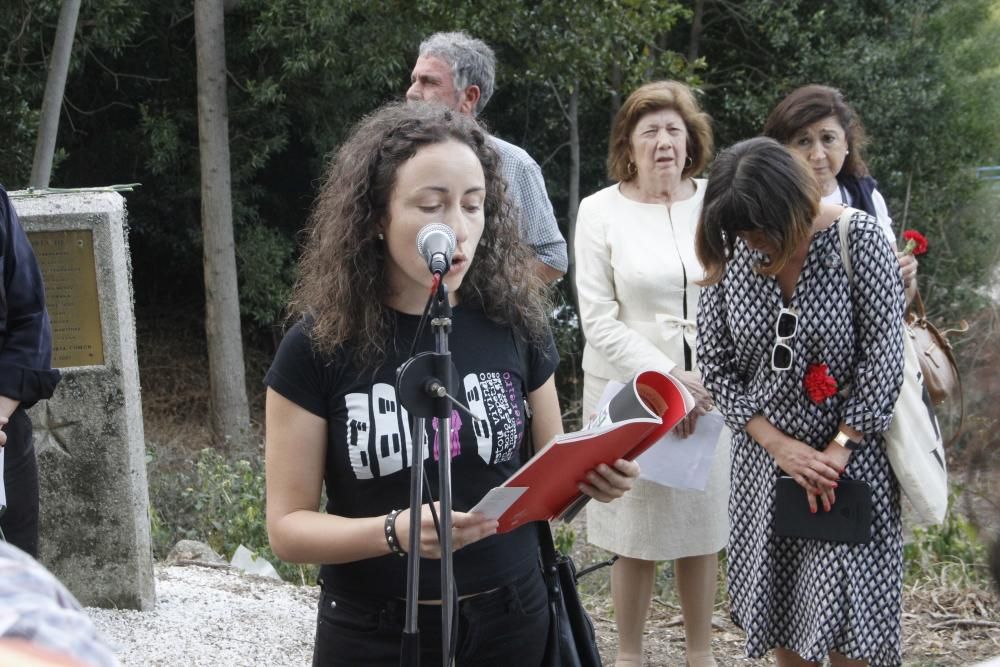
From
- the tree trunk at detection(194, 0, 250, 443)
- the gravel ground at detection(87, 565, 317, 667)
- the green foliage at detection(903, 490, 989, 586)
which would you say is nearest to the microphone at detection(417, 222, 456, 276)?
the gravel ground at detection(87, 565, 317, 667)

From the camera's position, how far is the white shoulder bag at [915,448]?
3.25 metres

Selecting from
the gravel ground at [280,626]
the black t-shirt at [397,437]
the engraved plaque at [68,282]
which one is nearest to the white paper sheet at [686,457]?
the gravel ground at [280,626]

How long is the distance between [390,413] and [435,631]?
45cm

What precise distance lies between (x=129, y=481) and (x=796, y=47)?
12848 mm

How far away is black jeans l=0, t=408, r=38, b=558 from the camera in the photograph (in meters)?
3.53

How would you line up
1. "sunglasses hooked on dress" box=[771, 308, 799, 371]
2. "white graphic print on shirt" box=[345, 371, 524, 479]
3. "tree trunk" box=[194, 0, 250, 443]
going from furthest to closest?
"tree trunk" box=[194, 0, 250, 443] → "sunglasses hooked on dress" box=[771, 308, 799, 371] → "white graphic print on shirt" box=[345, 371, 524, 479]

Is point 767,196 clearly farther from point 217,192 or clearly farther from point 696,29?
point 696,29

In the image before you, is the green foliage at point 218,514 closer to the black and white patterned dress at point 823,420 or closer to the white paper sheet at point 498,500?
the black and white patterned dress at point 823,420

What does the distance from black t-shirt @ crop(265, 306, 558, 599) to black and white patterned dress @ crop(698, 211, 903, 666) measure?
119cm

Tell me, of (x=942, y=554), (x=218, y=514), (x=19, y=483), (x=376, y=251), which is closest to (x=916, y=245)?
(x=942, y=554)

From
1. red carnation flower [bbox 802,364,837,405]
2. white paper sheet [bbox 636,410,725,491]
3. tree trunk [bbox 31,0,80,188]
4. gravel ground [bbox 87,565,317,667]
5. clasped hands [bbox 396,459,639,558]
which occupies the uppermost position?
tree trunk [bbox 31,0,80,188]

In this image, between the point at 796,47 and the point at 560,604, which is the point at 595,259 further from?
the point at 796,47

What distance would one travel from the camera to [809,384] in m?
3.31

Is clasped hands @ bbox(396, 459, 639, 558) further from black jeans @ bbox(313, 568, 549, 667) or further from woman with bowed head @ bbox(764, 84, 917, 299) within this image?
woman with bowed head @ bbox(764, 84, 917, 299)
